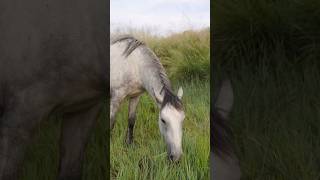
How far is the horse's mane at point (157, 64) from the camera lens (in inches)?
79.6

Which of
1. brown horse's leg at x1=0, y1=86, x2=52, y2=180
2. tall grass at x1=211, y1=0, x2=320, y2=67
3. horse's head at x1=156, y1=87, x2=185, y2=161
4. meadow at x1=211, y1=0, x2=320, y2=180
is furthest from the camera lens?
tall grass at x1=211, y1=0, x2=320, y2=67

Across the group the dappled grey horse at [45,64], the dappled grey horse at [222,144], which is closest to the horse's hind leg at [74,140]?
the dappled grey horse at [45,64]

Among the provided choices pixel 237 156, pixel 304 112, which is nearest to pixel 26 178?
pixel 237 156

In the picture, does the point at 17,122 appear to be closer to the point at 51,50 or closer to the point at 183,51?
the point at 51,50

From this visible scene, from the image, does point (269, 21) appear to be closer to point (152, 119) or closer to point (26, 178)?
point (152, 119)

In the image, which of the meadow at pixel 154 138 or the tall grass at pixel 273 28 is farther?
the tall grass at pixel 273 28

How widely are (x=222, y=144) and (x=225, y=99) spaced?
0.18 metres

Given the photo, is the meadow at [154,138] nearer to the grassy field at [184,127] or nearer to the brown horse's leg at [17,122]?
the grassy field at [184,127]

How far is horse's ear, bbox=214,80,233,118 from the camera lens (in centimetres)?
206

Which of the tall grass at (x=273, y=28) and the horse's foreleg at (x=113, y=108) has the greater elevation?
the tall grass at (x=273, y=28)

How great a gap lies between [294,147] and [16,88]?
44.9 inches

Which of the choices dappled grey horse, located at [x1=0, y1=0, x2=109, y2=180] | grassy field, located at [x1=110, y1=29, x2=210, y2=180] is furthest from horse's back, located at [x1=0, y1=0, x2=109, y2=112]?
grassy field, located at [x1=110, y1=29, x2=210, y2=180]

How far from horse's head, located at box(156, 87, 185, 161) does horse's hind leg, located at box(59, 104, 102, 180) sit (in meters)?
0.26

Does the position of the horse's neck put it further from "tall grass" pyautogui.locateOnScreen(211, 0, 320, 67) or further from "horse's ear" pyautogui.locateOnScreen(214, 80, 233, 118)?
"tall grass" pyautogui.locateOnScreen(211, 0, 320, 67)
